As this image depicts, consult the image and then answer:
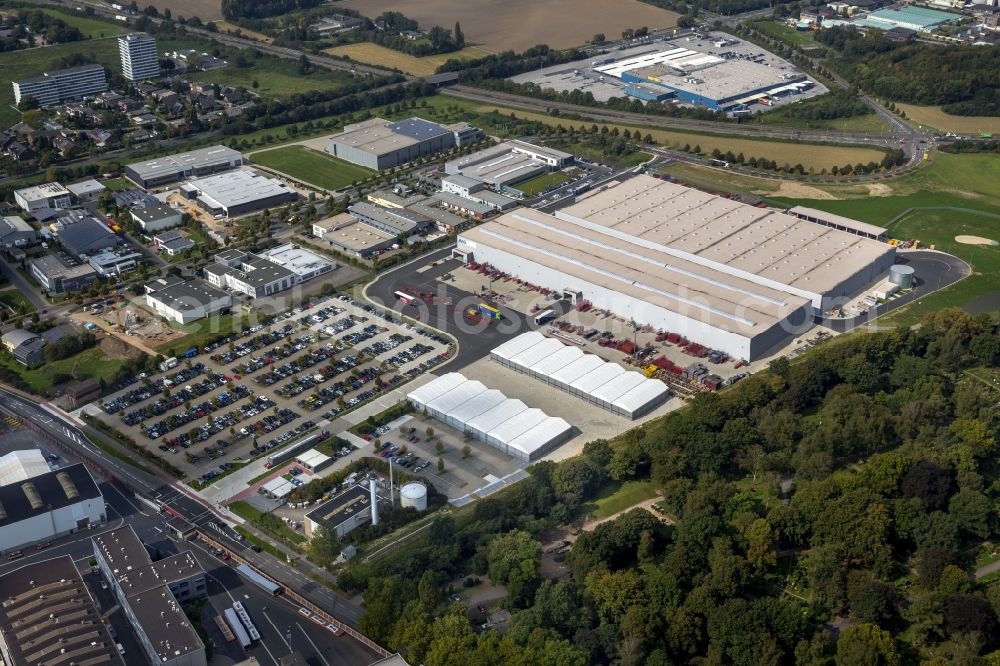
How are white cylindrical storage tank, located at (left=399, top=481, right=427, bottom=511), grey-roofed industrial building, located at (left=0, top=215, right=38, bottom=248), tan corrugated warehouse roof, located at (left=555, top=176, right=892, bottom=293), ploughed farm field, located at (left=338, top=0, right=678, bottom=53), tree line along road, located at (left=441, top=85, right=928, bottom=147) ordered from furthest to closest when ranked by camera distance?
ploughed farm field, located at (left=338, top=0, right=678, bottom=53) → tree line along road, located at (left=441, top=85, right=928, bottom=147) → grey-roofed industrial building, located at (left=0, top=215, right=38, bottom=248) → tan corrugated warehouse roof, located at (left=555, top=176, right=892, bottom=293) → white cylindrical storage tank, located at (left=399, top=481, right=427, bottom=511)

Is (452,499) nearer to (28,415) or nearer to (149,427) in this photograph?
(149,427)

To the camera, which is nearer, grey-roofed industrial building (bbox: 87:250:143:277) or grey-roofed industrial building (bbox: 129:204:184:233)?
grey-roofed industrial building (bbox: 87:250:143:277)

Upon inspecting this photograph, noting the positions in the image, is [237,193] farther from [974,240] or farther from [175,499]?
[974,240]

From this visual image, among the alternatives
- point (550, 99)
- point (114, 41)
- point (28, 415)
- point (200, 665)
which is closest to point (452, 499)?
point (200, 665)

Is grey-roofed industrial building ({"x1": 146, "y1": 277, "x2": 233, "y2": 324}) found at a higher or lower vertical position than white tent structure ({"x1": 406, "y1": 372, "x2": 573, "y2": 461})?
higher

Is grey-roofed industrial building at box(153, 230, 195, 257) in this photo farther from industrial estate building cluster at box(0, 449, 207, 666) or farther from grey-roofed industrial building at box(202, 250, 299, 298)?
industrial estate building cluster at box(0, 449, 207, 666)

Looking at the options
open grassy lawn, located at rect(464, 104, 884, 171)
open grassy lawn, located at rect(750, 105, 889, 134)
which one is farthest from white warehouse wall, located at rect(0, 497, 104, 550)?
open grassy lawn, located at rect(750, 105, 889, 134)

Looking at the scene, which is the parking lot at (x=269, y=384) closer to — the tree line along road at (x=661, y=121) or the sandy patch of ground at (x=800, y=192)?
the sandy patch of ground at (x=800, y=192)
